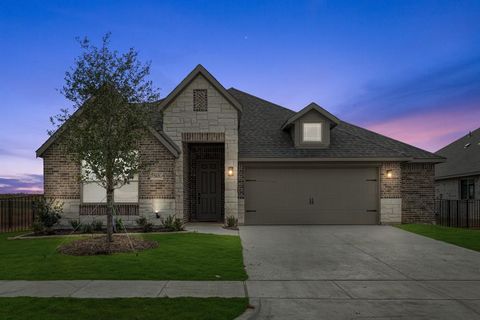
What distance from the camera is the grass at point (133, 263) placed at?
7.33 m

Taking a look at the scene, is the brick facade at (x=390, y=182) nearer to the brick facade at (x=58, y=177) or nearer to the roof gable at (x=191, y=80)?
the roof gable at (x=191, y=80)

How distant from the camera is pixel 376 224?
16484 millimetres

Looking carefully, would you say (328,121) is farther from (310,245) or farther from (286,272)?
(286,272)

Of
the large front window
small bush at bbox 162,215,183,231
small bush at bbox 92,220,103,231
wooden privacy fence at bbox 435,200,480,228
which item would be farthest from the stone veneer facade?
wooden privacy fence at bbox 435,200,480,228

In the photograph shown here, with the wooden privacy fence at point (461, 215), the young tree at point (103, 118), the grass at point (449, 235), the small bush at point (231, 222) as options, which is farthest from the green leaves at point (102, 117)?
the wooden privacy fence at point (461, 215)

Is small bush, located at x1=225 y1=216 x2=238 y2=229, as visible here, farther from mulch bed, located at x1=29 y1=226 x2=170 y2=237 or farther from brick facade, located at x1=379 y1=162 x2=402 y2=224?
brick facade, located at x1=379 y1=162 x2=402 y2=224

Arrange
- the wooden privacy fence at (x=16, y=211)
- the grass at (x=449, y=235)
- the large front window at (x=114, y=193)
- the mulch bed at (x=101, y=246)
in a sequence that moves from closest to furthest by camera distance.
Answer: the mulch bed at (x=101, y=246)
the grass at (x=449, y=235)
the large front window at (x=114, y=193)
the wooden privacy fence at (x=16, y=211)

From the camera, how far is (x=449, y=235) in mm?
13688

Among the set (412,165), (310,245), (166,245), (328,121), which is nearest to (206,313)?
(166,245)

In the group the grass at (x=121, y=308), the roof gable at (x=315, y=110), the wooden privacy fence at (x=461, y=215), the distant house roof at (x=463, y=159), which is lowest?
the wooden privacy fence at (x=461, y=215)

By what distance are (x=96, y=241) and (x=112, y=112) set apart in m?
3.95

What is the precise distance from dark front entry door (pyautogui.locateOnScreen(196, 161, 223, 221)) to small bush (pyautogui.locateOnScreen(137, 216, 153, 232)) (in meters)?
3.78

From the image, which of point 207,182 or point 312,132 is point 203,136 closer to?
point 207,182

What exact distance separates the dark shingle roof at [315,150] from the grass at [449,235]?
3.16 m
